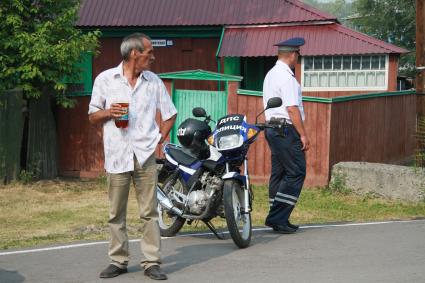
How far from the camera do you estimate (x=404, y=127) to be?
17703 mm

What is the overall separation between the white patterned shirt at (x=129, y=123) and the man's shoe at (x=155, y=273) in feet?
2.65

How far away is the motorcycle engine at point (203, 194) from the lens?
26.1 feet

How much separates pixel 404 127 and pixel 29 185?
8.47 metres

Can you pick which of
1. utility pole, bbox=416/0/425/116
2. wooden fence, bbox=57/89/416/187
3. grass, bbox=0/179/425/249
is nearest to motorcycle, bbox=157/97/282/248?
grass, bbox=0/179/425/249

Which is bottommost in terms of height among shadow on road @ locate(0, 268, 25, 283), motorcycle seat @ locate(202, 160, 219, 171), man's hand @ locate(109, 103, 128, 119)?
shadow on road @ locate(0, 268, 25, 283)

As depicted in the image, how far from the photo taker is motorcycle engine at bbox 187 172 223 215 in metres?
7.95

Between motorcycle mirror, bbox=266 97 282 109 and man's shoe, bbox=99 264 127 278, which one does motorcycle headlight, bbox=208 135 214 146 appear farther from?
man's shoe, bbox=99 264 127 278

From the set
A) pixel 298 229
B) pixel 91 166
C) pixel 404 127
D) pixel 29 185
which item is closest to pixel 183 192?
A: pixel 298 229

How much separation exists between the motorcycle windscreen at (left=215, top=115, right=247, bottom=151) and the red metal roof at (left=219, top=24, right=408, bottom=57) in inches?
416

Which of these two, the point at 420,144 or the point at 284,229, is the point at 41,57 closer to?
the point at 284,229

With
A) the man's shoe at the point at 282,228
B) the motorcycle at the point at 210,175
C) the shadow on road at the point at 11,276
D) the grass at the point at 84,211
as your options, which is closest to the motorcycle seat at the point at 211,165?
the motorcycle at the point at 210,175

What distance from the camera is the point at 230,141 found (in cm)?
787

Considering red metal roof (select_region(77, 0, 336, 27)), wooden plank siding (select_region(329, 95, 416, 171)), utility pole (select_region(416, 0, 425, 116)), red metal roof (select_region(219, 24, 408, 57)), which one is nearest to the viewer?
wooden plank siding (select_region(329, 95, 416, 171))

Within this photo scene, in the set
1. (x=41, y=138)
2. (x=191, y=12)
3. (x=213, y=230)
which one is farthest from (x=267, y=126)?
(x=191, y=12)
